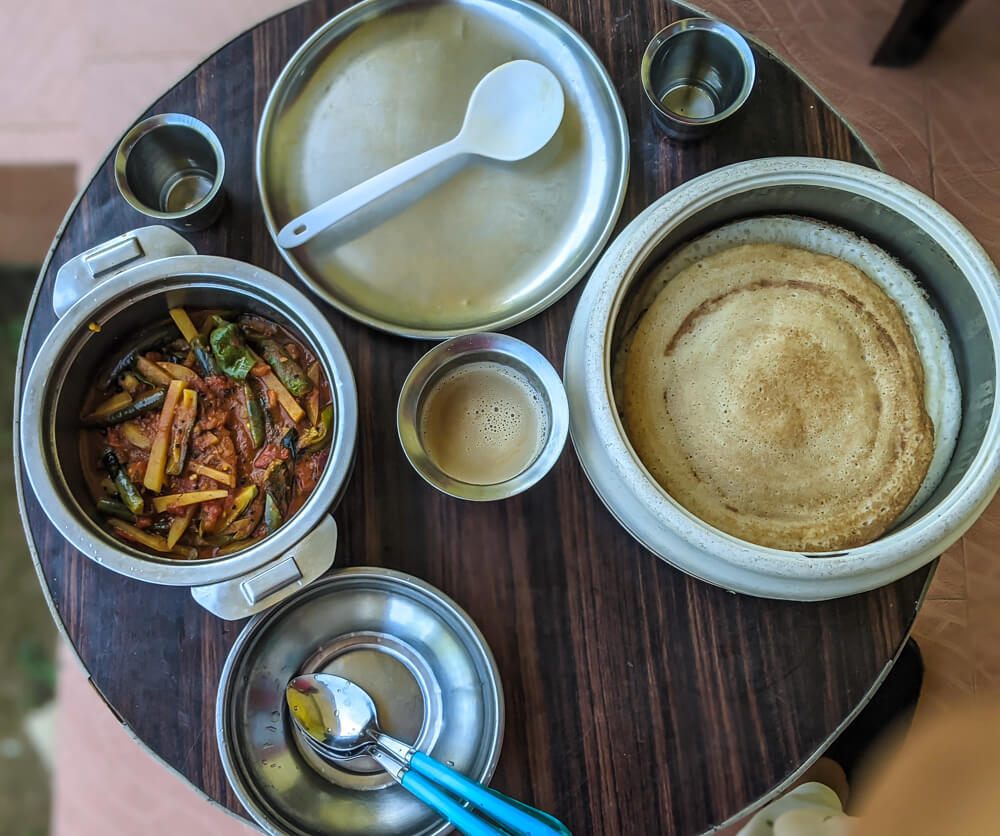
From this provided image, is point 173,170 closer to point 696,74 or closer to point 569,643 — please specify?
point 696,74

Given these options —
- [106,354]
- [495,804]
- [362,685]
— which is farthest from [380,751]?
[106,354]

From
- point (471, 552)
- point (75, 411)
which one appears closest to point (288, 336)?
point (75, 411)

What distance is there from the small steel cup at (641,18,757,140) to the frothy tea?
47 cm

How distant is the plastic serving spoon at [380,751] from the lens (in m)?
0.92

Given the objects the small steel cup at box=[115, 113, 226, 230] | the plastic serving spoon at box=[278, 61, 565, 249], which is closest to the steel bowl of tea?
the plastic serving spoon at box=[278, 61, 565, 249]

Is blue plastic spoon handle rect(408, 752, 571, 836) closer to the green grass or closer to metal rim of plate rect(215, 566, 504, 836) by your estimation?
metal rim of plate rect(215, 566, 504, 836)

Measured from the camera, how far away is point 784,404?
1.01m

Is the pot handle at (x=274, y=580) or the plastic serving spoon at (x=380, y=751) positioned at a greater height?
the pot handle at (x=274, y=580)

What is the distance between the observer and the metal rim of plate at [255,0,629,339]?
1.14 m

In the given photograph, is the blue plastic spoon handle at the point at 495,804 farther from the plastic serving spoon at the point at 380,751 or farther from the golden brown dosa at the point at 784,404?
the golden brown dosa at the point at 784,404

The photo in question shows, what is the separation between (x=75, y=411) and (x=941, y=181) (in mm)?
1879

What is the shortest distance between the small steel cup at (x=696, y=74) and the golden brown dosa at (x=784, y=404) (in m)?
0.24

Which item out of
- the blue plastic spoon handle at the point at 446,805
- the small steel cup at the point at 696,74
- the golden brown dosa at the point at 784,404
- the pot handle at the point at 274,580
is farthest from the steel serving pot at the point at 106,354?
the small steel cup at the point at 696,74

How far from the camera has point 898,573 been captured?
1006 mm
